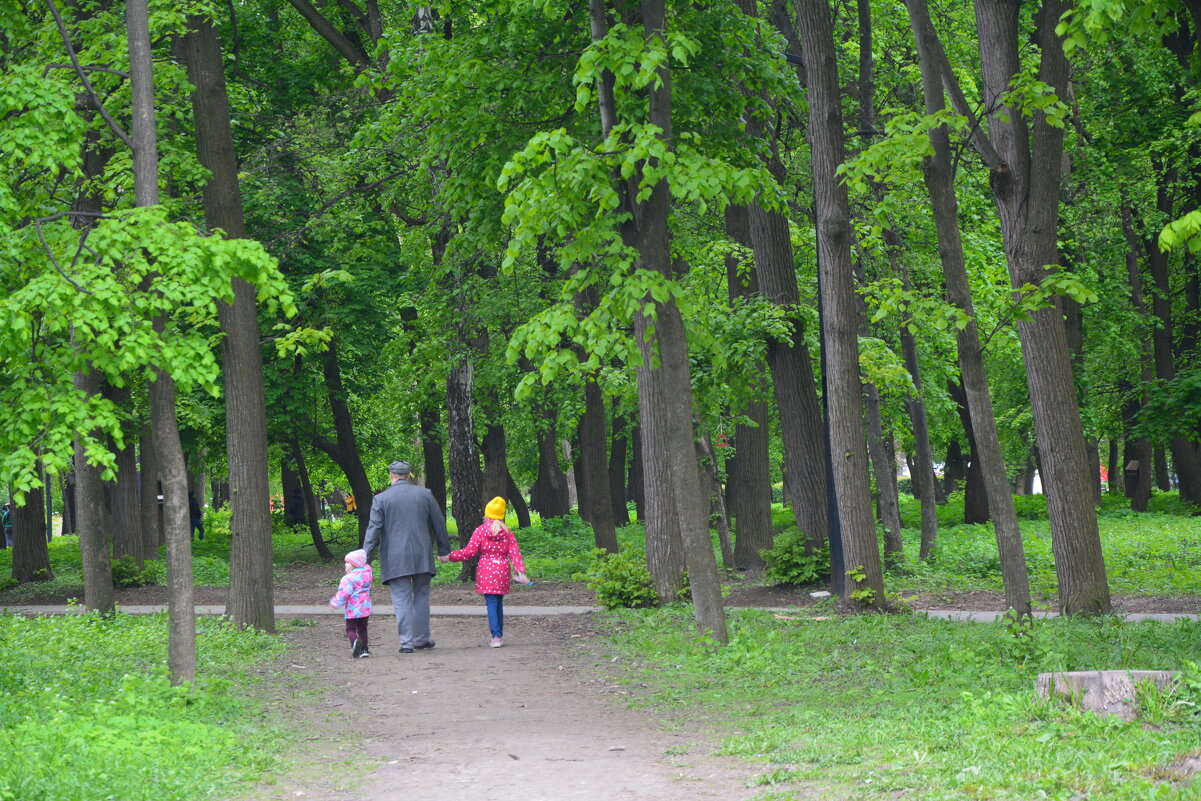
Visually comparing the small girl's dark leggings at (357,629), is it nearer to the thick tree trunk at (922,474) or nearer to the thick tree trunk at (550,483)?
the thick tree trunk at (922,474)

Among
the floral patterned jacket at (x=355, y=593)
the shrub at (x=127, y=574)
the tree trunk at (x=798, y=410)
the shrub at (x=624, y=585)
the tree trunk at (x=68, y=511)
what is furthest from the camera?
the tree trunk at (x=68, y=511)

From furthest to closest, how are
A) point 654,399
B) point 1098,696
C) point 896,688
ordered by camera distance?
1. point 654,399
2. point 896,688
3. point 1098,696

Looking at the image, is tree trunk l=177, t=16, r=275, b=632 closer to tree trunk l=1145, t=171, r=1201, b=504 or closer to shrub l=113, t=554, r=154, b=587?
shrub l=113, t=554, r=154, b=587

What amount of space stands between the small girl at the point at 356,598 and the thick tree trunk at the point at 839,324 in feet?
16.9

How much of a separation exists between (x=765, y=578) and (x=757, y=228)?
5.16 meters

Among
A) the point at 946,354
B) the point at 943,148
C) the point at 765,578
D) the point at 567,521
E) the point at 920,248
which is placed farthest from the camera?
the point at 567,521

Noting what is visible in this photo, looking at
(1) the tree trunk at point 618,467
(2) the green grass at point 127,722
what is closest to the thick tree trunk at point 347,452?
(1) the tree trunk at point 618,467

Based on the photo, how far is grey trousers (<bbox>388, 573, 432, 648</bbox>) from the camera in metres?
12.5

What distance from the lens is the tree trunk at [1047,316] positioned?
11.6 m

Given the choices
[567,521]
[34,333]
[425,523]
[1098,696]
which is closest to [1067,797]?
[1098,696]

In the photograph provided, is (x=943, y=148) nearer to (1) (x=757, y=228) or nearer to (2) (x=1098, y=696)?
(1) (x=757, y=228)

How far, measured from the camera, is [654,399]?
14.7 meters

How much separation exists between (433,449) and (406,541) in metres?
16.0

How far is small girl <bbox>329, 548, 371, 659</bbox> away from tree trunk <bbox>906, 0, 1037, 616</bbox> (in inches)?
240
